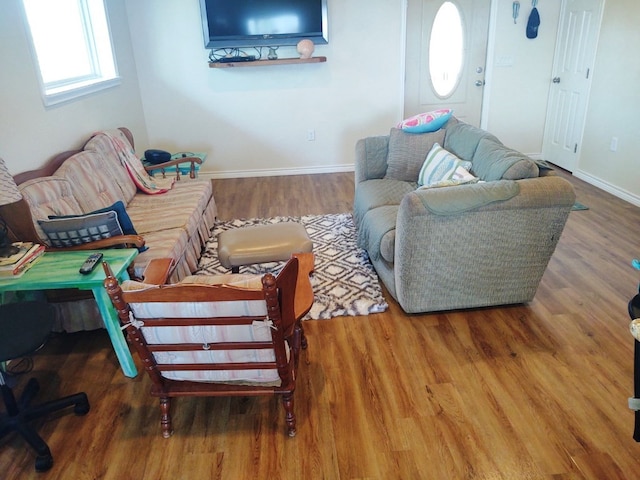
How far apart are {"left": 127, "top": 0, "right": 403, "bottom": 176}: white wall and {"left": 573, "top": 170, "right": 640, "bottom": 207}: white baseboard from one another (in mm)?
2073

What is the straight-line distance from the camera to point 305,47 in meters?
4.66

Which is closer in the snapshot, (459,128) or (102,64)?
(459,128)

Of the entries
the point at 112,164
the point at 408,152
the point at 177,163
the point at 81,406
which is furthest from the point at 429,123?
the point at 81,406

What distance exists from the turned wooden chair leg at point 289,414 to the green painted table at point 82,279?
33.8 inches

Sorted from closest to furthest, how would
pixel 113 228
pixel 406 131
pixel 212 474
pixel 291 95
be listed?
pixel 212 474
pixel 113 228
pixel 406 131
pixel 291 95

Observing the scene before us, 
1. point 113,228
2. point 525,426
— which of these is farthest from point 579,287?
point 113,228

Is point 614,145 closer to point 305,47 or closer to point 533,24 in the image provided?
point 533,24

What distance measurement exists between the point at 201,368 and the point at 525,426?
132 centimetres

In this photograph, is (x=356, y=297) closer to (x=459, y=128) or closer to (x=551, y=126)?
(x=459, y=128)

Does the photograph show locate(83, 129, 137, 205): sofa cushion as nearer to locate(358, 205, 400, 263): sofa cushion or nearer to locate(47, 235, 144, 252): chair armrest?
locate(47, 235, 144, 252): chair armrest

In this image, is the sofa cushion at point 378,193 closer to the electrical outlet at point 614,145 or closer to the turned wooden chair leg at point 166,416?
the turned wooden chair leg at point 166,416

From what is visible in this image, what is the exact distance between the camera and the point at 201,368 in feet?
5.61

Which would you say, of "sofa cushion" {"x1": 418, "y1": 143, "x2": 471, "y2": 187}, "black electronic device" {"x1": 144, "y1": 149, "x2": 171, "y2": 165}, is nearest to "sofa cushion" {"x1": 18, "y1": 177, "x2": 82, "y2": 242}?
"black electronic device" {"x1": 144, "y1": 149, "x2": 171, "y2": 165}

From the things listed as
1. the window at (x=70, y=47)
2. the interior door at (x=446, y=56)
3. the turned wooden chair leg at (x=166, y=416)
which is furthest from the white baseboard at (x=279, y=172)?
the turned wooden chair leg at (x=166, y=416)
